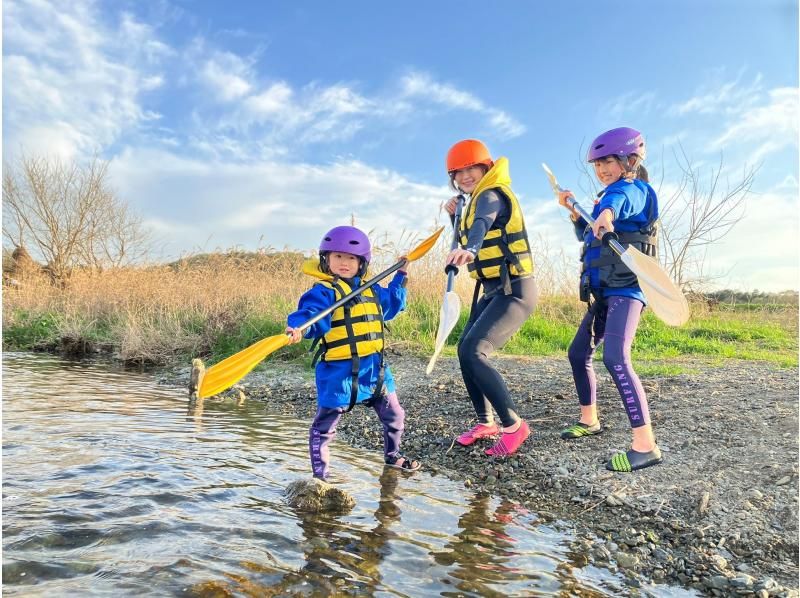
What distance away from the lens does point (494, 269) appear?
4.52m

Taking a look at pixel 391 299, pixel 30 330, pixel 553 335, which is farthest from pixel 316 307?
pixel 30 330

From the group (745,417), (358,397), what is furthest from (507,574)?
(745,417)

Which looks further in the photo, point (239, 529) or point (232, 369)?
point (232, 369)

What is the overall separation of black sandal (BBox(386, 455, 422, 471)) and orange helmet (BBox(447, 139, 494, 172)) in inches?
86.7

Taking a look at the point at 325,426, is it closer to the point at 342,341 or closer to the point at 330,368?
the point at 330,368

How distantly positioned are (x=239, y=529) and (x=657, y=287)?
3.00m

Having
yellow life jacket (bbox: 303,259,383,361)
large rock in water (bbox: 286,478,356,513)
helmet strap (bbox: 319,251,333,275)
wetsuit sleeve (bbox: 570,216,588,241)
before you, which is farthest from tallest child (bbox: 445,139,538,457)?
large rock in water (bbox: 286,478,356,513)

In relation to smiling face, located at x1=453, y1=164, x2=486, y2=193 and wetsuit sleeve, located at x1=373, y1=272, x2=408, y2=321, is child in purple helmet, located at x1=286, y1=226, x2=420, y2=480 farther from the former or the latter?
smiling face, located at x1=453, y1=164, x2=486, y2=193

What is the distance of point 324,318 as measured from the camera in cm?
395

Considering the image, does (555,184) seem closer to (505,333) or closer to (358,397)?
(505,333)

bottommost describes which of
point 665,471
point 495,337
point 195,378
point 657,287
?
point 665,471

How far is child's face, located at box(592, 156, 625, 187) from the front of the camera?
4.17 meters

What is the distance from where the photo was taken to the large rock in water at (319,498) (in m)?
3.54

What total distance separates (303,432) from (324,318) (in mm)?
2092
